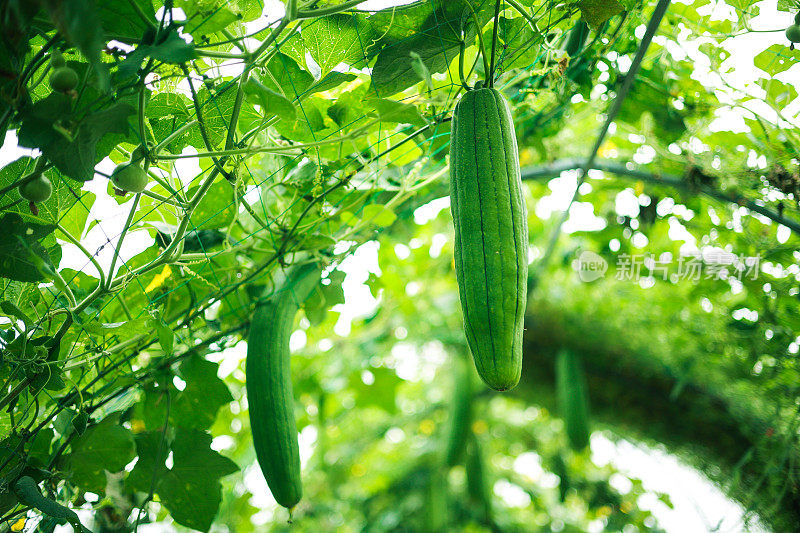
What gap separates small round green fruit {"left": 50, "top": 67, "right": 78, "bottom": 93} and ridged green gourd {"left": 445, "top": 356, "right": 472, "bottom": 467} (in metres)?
2.70

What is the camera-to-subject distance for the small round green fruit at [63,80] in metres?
0.75

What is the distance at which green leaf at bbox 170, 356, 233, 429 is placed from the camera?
4.31 ft

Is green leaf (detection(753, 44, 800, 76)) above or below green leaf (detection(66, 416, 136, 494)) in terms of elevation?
above

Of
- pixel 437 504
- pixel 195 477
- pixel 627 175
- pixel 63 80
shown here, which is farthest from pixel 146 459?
pixel 437 504

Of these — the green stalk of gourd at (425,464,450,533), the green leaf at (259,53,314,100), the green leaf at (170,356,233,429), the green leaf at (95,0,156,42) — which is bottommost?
the green stalk of gourd at (425,464,450,533)

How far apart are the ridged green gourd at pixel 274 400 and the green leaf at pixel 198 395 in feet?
0.39

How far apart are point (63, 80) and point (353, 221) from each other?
0.82 metres

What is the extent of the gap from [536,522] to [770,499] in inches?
112

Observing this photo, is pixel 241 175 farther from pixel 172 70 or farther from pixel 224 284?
pixel 224 284

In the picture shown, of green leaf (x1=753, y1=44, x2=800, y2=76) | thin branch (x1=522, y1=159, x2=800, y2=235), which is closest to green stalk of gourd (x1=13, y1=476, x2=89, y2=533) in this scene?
thin branch (x1=522, y1=159, x2=800, y2=235)

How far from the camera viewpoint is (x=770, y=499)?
6.40ft

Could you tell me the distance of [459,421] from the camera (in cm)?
314

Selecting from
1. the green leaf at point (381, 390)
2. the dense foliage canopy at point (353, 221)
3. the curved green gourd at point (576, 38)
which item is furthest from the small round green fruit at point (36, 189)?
the green leaf at point (381, 390)

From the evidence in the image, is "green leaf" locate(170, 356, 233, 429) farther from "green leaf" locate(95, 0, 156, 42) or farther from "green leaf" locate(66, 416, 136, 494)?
"green leaf" locate(95, 0, 156, 42)
